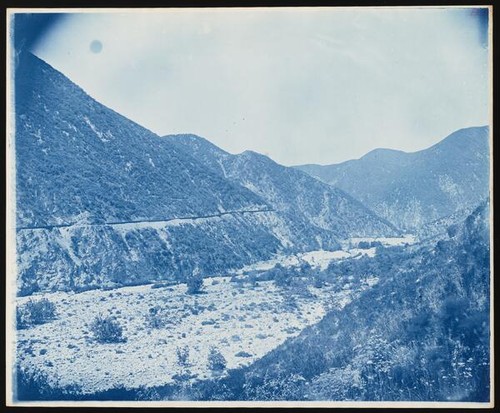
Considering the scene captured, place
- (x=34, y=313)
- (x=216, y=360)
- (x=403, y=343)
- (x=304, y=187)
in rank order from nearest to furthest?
(x=403, y=343) → (x=34, y=313) → (x=216, y=360) → (x=304, y=187)

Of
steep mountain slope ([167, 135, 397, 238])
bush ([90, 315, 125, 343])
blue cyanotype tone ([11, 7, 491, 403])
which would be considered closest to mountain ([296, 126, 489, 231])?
blue cyanotype tone ([11, 7, 491, 403])

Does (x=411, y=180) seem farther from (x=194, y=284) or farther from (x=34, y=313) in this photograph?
A: (x=34, y=313)

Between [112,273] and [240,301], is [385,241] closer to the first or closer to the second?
[240,301]

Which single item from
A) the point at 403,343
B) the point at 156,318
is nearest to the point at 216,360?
the point at 156,318

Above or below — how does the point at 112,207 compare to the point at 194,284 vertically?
above

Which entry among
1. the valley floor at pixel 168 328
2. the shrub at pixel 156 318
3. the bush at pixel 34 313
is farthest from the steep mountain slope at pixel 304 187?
the bush at pixel 34 313

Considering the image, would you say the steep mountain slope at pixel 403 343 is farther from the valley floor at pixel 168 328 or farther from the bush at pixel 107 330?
the bush at pixel 107 330
